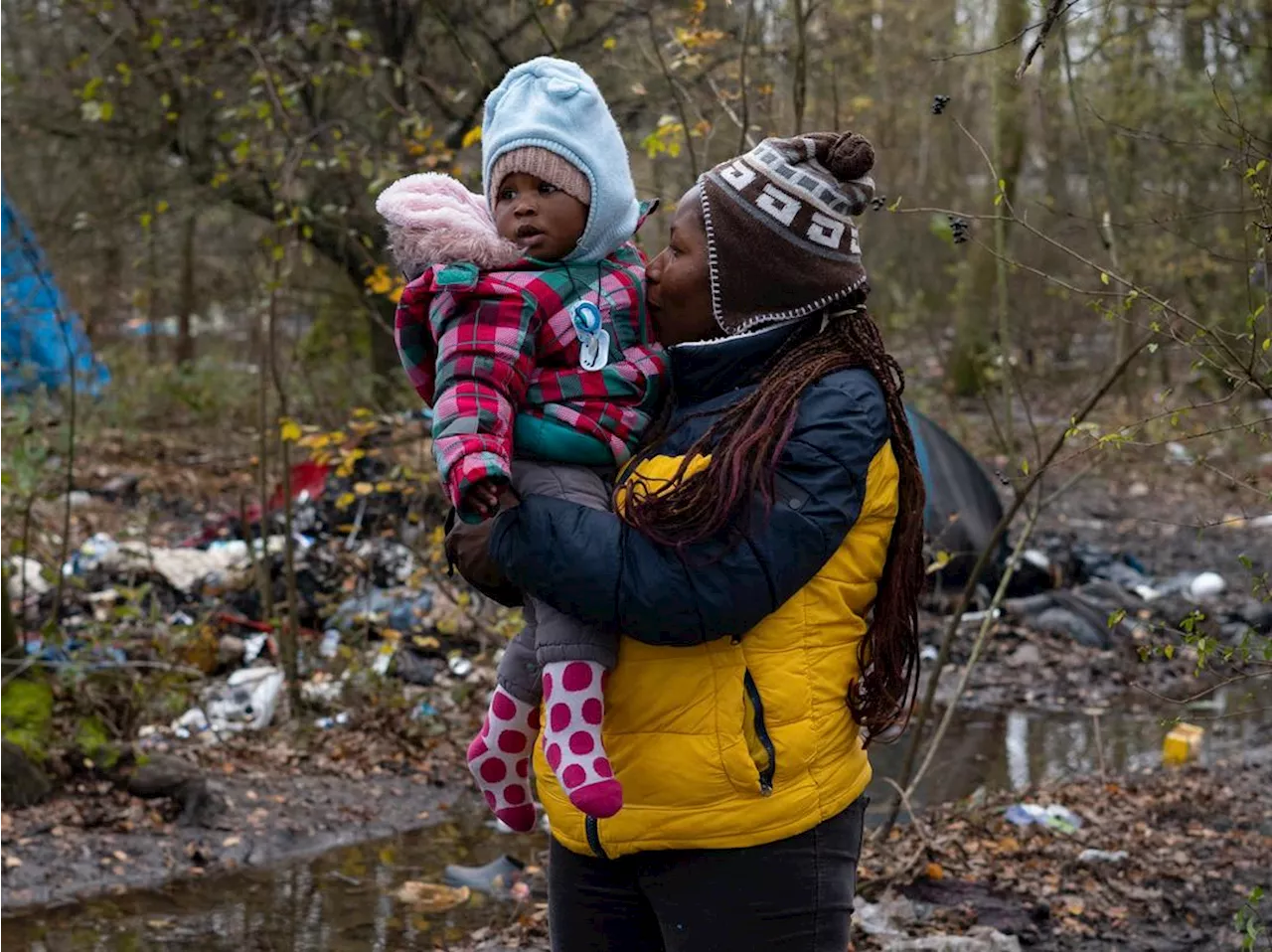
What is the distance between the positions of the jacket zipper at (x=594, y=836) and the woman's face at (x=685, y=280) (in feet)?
2.47

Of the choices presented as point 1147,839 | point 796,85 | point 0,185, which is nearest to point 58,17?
point 0,185

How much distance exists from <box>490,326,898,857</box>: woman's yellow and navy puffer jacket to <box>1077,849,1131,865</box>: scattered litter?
12.1 ft

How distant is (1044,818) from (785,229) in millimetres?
4398

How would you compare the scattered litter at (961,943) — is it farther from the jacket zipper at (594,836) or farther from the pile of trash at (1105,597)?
the pile of trash at (1105,597)

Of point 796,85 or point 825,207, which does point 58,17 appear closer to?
point 796,85

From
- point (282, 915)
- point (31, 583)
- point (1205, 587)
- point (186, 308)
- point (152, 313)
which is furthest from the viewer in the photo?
point (152, 313)

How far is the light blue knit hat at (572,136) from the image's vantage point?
262 cm

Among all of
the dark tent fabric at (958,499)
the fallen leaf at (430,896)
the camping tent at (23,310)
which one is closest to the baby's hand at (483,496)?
the fallen leaf at (430,896)

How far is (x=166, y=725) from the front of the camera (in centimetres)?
694

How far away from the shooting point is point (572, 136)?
2.63m

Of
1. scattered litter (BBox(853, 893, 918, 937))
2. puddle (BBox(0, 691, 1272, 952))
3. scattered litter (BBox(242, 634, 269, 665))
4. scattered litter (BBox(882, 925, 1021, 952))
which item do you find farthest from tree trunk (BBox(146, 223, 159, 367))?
scattered litter (BBox(882, 925, 1021, 952))

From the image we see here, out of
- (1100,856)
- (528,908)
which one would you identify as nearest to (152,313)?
(528,908)

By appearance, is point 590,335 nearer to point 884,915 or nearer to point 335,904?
point 884,915

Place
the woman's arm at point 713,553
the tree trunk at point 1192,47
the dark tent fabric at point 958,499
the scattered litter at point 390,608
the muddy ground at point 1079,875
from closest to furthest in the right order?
the woman's arm at point 713,553
the muddy ground at point 1079,875
the scattered litter at point 390,608
the dark tent fabric at point 958,499
the tree trunk at point 1192,47
